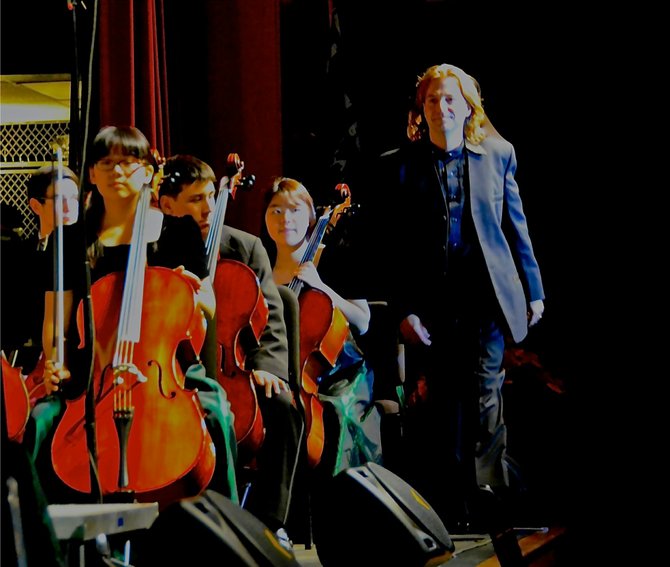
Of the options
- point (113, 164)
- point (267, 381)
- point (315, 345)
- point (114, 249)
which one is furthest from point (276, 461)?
point (113, 164)

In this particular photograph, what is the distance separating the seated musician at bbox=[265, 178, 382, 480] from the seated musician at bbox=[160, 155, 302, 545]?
12.2 inches

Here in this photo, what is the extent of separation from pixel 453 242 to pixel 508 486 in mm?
746

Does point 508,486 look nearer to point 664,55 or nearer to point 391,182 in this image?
point 391,182

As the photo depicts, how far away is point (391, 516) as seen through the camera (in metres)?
1.70

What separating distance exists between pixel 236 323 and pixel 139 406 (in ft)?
1.97

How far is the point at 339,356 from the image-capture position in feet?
9.84

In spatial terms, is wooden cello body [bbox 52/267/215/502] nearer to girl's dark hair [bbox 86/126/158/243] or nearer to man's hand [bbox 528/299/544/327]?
girl's dark hair [bbox 86/126/158/243]

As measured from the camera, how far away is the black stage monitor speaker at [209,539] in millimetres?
1361

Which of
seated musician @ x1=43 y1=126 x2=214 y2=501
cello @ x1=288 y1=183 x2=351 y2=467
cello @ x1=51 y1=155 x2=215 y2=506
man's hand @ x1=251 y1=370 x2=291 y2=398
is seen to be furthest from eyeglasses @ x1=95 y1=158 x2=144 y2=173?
cello @ x1=288 y1=183 x2=351 y2=467

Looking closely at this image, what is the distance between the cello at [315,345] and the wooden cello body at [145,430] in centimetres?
84

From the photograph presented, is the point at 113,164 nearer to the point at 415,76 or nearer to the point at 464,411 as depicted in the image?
the point at 464,411

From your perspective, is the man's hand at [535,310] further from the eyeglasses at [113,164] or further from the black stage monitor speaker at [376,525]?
the eyeglasses at [113,164]

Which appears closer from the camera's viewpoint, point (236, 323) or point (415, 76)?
point (236, 323)

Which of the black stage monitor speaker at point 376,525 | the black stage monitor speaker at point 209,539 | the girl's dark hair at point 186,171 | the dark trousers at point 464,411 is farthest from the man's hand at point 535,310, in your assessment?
the black stage monitor speaker at point 209,539
